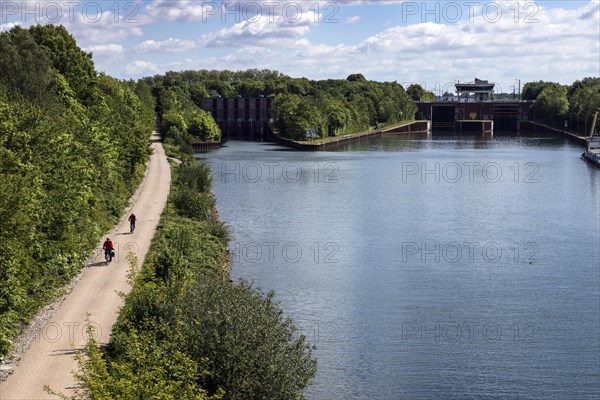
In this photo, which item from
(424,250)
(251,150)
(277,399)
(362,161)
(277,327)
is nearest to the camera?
(277,399)

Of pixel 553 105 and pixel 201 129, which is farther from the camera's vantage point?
pixel 553 105

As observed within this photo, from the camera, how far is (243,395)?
2364 centimetres

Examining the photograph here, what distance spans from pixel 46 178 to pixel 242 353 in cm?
1687

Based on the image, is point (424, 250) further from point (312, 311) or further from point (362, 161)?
point (362, 161)

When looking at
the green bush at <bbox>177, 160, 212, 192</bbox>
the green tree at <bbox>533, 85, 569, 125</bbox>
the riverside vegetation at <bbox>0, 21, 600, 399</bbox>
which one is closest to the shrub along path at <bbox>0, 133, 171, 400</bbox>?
the riverside vegetation at <bbox>0, 21, 600, 399</bbox>

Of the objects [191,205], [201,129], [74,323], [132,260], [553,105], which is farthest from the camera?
[553,105]

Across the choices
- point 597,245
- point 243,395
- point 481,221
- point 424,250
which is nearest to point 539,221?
point 481,221

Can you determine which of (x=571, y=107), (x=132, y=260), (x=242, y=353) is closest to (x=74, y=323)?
(x=132, y=260)

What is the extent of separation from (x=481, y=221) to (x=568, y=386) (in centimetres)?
3254

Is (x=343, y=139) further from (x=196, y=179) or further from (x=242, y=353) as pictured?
(x=242, y=353)

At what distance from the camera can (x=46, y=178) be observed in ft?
121

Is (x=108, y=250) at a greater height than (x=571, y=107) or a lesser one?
lesser

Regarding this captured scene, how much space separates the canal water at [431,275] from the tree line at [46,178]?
8378mm

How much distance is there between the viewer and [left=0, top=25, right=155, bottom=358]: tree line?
28.7 m
